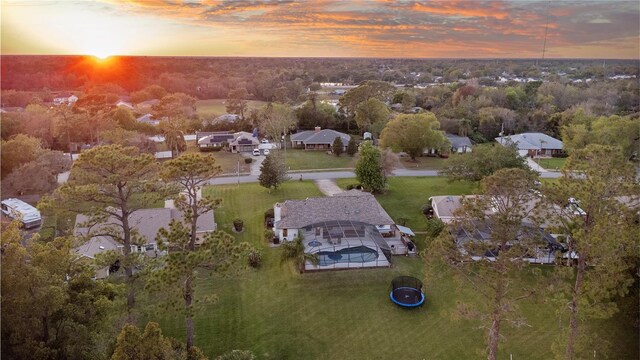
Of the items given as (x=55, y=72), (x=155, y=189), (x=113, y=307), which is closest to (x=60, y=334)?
(x=113, y=307)

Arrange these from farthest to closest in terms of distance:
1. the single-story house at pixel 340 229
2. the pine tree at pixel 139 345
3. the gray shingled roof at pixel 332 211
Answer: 1. the gray shingled roof at pixel 332 211
2. the single-story house at pixel 340 229
3. the pine tree at pixel 139 345

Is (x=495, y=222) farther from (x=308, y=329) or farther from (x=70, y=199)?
(x=70, y=199)

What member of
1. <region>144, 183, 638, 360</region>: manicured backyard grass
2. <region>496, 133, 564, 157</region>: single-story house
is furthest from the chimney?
<region>496, 133, 564, 157</region>: single-story house

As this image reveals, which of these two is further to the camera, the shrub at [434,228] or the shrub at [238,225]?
the shrub at [238,225]

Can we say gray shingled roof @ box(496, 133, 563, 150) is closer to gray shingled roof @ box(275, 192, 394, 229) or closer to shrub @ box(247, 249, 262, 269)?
gray shingled roof @ box(275, 192, 394, 229)

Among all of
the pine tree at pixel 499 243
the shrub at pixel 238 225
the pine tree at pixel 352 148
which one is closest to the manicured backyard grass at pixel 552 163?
the pine tree at pixel 352 148

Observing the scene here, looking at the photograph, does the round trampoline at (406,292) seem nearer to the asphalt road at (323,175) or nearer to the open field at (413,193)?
the open field at (413,193)

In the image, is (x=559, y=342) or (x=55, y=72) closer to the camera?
(x=559, y=342)
